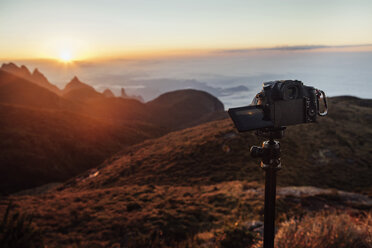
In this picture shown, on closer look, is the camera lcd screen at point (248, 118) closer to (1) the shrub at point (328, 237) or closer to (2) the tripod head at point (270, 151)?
(2) the tripod head at point (270, 151)

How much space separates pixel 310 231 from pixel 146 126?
240 ft

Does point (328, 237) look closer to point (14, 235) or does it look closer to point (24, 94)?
point (14, 235)

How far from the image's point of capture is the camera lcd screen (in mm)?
2668

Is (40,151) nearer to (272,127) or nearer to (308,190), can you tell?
(308,190)

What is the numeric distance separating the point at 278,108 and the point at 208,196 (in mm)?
10667

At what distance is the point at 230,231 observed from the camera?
678 centimetres

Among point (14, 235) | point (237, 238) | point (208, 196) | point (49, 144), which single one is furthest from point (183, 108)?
point (14, 235)

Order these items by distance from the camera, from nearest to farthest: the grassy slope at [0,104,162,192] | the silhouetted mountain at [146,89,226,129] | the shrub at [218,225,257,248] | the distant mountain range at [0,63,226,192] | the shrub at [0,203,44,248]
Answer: the shrub at [0,203,44,248] < the shrub at [218,225,257,248] < the grassy slope at [0,104,162,192] < the distant mountain range at [0,63,226,192] < the silhouetted mountain at [146,89,226,129]

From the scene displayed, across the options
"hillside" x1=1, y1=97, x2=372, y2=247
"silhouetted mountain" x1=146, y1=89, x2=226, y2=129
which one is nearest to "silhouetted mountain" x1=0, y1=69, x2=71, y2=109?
"silhouetted mountain" x1=146, y1=89, x2=226, y2=129

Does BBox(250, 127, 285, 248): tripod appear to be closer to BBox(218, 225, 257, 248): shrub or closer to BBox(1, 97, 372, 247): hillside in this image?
BBox(1, 97, 372, 247): hillside

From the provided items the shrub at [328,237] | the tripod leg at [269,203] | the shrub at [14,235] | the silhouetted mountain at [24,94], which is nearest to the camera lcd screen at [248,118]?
the tripod leg at [269,203]

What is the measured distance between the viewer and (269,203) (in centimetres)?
318

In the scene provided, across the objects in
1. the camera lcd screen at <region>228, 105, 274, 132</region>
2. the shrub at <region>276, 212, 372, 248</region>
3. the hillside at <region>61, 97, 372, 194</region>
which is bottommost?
the hillside at <region>61, 97, 372, 194</region>

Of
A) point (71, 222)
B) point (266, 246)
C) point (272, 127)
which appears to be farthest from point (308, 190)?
point (71, 222)
